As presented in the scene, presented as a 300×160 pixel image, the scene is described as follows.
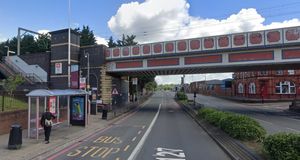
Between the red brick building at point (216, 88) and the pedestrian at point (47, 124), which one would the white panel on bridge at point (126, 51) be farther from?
the red brick building at point (216, 88)

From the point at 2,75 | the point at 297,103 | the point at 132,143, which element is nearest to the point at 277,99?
the point at 297,103

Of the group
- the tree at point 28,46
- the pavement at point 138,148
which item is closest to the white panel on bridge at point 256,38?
the pavement at point 138,148

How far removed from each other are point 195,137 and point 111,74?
89.0 ft

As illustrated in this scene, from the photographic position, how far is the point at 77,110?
25.4 meters

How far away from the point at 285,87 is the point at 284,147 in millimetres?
60003

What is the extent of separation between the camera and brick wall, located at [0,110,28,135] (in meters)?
19.9

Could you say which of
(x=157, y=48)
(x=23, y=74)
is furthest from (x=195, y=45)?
(x=23, y=74)

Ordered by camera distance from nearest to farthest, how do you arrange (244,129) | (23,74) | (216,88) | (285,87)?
1. (244,129)
2. (23,74)
3. (285,87)
4. (216,88)

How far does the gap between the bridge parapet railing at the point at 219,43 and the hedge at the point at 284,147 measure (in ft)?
81.2

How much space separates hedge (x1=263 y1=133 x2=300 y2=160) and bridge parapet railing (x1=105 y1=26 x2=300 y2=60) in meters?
24.8

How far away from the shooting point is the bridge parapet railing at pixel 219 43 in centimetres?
3319

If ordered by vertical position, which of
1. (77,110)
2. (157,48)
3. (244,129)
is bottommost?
(244,129)

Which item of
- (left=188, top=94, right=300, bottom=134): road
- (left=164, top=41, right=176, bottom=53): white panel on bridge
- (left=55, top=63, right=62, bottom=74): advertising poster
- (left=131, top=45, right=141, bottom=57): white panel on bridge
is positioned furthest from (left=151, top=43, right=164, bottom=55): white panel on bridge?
(left=55, top=63, right=62, bottom=74): advertising poster

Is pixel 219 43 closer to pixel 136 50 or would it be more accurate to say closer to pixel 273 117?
pixel 273 117
